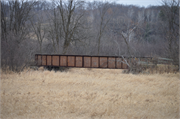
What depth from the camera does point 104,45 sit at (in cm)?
4484

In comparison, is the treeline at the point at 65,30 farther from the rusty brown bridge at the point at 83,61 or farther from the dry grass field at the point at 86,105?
the dry grass field at the point at 86,105

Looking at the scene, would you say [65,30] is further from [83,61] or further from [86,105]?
[86,105]

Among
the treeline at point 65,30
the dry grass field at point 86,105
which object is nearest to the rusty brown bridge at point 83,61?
the treeline at point 65,30

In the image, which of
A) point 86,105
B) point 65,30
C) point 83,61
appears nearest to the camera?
point 86,105

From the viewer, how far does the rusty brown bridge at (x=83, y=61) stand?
2017cm

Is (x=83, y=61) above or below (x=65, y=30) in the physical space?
below

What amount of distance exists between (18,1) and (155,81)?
26.3m

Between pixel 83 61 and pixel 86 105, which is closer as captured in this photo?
pixel 86 105

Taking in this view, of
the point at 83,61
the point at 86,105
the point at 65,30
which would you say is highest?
the point at 65,30

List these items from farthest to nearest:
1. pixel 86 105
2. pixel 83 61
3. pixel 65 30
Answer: pixel 65 30 < pixel 83 61 < pixel 86 105

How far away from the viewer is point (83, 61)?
68.9 ft

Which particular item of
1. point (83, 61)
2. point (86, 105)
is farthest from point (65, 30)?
point (86, 105)

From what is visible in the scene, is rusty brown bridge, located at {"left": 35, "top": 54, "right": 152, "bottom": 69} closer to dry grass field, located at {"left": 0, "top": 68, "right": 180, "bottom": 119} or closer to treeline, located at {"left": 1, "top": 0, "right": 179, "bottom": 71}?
treeline, located at {"left": 1, "top": 0, "right": 179, "bottom": 71}

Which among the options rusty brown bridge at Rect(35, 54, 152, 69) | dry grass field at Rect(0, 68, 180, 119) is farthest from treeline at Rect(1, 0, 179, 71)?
dry grass field at Rect(0, 68, 180, 119)
